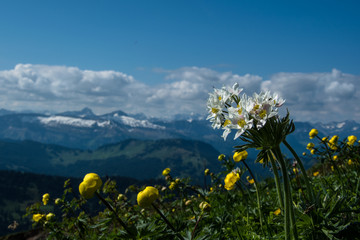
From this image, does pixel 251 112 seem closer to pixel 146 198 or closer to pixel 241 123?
pixel 241 123

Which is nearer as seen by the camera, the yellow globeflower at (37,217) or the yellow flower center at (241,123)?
the yellow flower center at (241,123)

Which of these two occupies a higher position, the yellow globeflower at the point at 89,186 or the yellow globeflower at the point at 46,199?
the yellow globeflower at the point at 89,186

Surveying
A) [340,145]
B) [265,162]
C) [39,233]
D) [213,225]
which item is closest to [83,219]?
[213,225]

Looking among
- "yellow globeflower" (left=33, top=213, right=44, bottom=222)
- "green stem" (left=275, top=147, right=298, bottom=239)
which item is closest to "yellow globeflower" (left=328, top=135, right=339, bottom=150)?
"green stem" (left=275, top=147, right=298, bottom=239)

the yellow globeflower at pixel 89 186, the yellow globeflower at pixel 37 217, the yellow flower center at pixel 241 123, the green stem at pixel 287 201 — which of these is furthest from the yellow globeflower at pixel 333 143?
the yellow globeflower at pixel 37 217

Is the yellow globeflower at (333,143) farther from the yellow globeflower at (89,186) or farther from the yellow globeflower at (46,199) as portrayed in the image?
the yellow globeflower at (46,199)

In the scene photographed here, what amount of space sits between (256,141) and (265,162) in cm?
50

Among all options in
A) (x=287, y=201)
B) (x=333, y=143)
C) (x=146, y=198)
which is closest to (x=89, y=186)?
(x=146, y=198)

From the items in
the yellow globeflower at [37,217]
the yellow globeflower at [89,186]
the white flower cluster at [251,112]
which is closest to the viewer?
the white flower cluster at [251,112]

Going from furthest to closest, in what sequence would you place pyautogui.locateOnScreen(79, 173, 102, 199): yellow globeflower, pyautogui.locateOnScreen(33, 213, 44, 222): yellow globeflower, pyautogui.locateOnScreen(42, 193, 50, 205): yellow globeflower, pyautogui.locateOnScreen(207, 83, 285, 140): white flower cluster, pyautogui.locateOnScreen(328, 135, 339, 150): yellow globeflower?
pyautogui.locateOnScreen(42, 193, 50, 205): yellow globeflower < pyautogui.locateOnScreen(33, 213, 44, 222): yellow globeflower < pyautogui.locateOnScreen(328, 135, 339, 150): yellow globeflower < pyautogui.locateOnScreen(79, 173, 102, 199): yellow globeflower < pyautogui.locateOnScreen(207, 83, 285, 140): white flower cluster

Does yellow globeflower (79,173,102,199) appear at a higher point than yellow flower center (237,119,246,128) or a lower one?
lower

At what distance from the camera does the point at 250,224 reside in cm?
461

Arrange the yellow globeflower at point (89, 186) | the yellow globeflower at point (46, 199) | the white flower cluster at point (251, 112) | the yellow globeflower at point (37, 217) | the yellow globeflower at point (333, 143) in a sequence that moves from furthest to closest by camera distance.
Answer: the yellow globeflower at point (46, 199)
the yellow globeflower at point (37, 217)
the yellow globeflower at point (333, 143)
the yellow globeflower at point (89, 186)
the white flower cluster at point (251, 112)

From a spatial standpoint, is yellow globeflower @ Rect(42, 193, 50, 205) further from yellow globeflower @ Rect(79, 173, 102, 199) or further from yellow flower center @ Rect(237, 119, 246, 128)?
yellow flower center @ Rect(237, 119, 246, 128)
